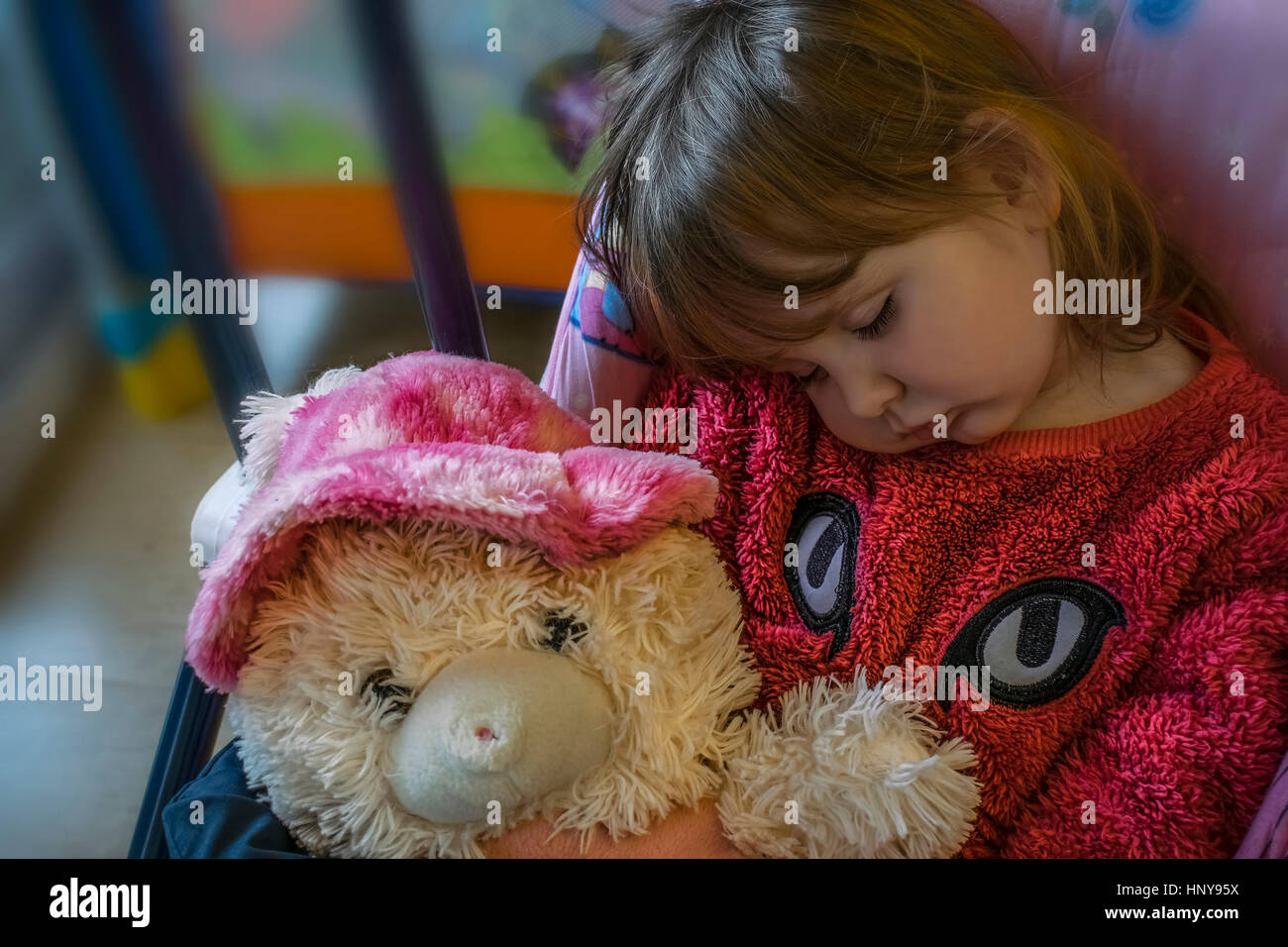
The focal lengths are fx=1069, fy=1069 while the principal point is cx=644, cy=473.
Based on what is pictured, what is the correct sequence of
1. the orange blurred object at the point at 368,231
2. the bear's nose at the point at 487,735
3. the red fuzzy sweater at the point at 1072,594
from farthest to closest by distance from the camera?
1. the orange blurred object at the point at 368,231
2. the red fuzzy sweater at the point at 1072,594
3. the bear's nose at the point at 487,735

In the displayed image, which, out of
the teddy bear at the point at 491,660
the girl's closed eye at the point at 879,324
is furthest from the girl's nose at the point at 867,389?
the teddy bear at the point at 491,660

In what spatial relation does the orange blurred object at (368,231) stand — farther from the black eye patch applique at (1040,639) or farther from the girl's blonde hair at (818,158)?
the black eye patch applique at (1040,639)

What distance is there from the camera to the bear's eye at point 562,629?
551 mm

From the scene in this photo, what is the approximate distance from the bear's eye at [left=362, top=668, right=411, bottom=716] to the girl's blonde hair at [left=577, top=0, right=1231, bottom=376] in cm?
29

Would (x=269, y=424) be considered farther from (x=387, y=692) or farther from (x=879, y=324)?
(x=879, y=324)

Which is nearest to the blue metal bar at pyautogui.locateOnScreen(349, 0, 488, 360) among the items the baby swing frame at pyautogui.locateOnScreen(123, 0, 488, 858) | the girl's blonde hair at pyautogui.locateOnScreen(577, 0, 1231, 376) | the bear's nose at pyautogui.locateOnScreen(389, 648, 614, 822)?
the baby swing frame at pyautogui.locateOnScreen(123, 0, 488, 858)

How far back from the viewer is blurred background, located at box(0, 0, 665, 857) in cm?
65

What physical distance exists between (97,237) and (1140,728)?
0.71 metres

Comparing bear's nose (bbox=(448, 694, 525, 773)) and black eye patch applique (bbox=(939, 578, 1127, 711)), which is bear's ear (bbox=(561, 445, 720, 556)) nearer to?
bear's nose (bbox=(448, 694, 525, 773))

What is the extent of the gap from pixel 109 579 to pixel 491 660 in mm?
522

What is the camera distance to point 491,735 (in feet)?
1.63

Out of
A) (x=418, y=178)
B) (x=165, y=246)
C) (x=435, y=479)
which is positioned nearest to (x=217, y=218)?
(x=165, y=246)
